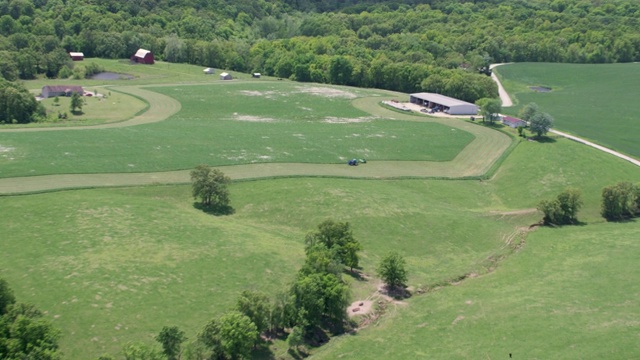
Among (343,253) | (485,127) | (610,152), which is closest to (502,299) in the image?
(343,253)

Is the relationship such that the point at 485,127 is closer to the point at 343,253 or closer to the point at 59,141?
the point at 343,253

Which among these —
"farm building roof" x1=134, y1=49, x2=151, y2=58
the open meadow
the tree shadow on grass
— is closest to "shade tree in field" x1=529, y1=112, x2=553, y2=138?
the open meadow

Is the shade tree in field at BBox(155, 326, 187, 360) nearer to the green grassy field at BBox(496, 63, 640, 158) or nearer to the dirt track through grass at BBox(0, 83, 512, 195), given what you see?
the dirt track through grass at BBox(0, 83, 512, 195)

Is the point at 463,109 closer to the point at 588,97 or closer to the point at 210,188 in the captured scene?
the point at 588,97

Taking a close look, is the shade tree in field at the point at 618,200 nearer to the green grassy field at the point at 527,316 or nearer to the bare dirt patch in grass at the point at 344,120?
the green grassy field at the point at 527,316

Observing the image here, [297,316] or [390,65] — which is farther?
[390,65]

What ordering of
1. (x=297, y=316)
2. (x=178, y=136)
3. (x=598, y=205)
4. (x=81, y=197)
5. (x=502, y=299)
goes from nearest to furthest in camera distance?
1. (x=297, y=316)
2. (x=502, y=299)
3. (x=81, y=197)
4. (x=598, y=205)
5. (x=178, y=136)

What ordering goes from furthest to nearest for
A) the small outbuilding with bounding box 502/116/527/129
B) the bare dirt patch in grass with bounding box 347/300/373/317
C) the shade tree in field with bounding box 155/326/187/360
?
the small outbuilding with bounding box 502/116/527/129 → the bare dirt patch in grass with bounding box 347/300/373/317 → the shade tree in field with bounding box 155/326/187/360
